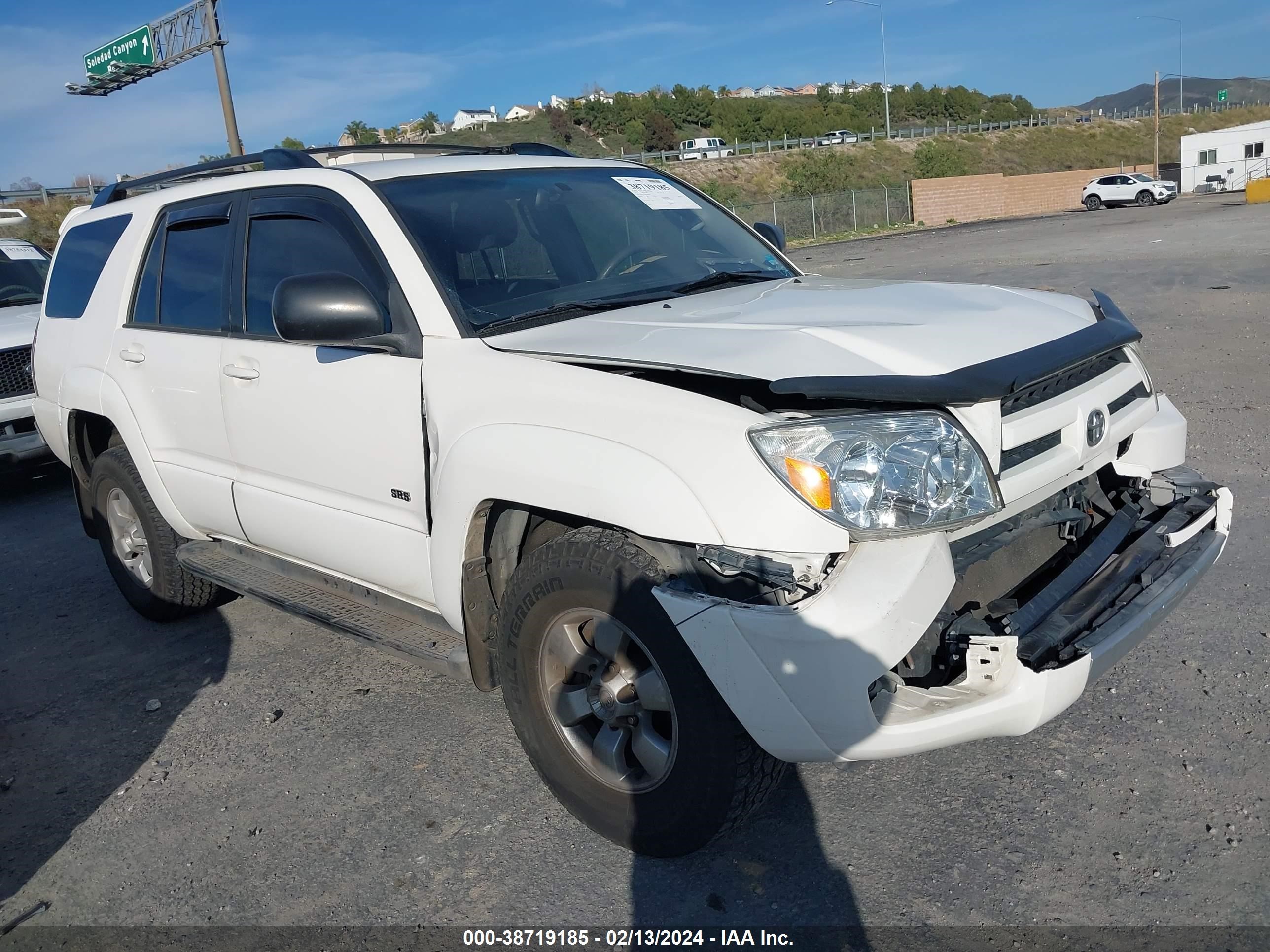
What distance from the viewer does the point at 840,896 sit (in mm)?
2627

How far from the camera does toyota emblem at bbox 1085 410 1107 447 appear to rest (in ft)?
9.31

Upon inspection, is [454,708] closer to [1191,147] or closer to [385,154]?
[385,154]

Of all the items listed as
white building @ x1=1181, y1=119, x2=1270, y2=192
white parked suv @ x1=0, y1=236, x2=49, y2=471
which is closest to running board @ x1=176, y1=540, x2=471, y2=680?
white parked suv @ x1=0, y1=236, x2=49, y2=471

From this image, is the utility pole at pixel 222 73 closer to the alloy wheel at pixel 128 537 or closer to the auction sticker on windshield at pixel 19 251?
the auction sticker on windshield at pixel 19 251

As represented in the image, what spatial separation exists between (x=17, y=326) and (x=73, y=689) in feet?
16.3

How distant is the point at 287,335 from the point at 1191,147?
67.6 m

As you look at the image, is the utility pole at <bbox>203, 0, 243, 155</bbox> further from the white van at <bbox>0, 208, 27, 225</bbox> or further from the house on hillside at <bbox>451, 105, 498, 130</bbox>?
the house on hillside at <bbox>451, 105, 498, 130</bbox>

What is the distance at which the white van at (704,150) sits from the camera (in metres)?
67.7

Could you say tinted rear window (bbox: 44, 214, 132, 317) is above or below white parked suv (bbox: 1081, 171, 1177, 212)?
above

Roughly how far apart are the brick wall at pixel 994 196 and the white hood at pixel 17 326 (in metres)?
47.8

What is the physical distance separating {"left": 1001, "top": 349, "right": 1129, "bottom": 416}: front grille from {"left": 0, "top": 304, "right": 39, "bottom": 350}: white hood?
7357 mm

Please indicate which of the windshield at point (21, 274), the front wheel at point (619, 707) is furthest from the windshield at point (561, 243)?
the windshield at point (21, 274)

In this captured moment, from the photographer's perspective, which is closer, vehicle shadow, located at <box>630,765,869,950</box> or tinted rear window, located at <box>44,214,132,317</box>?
vehicle shadow, located at <box>630,765,869,950</box>

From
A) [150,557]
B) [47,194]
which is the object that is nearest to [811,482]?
[150,557]
